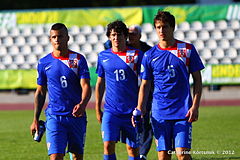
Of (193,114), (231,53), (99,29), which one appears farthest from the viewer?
(99,29)

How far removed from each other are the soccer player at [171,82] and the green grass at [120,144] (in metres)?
3.43

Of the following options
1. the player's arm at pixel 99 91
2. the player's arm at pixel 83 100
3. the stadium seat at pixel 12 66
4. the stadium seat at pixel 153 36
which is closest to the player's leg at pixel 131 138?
the player's arm at pixel 99 91

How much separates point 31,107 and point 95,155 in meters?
13.7

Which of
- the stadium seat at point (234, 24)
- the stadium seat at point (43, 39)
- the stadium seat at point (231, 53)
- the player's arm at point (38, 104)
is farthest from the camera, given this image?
the stadium seat at point (43, 39)

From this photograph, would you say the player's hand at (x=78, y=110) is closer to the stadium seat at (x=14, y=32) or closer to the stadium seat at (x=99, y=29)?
the stadium seat at (x=99, y=29)

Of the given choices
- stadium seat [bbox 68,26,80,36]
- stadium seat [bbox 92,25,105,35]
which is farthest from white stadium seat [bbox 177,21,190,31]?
stadium seat [bbox 68,26,80,36]

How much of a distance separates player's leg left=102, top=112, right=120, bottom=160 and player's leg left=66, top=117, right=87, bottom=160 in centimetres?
39

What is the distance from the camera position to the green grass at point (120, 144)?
38.8ft

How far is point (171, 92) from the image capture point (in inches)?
318

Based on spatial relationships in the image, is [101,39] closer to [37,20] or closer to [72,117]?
[37,20]

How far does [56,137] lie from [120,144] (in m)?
5.61

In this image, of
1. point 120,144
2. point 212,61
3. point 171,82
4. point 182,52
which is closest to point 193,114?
point 171,82

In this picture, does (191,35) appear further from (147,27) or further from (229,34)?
(147,27)

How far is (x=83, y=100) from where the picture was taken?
326 inches
